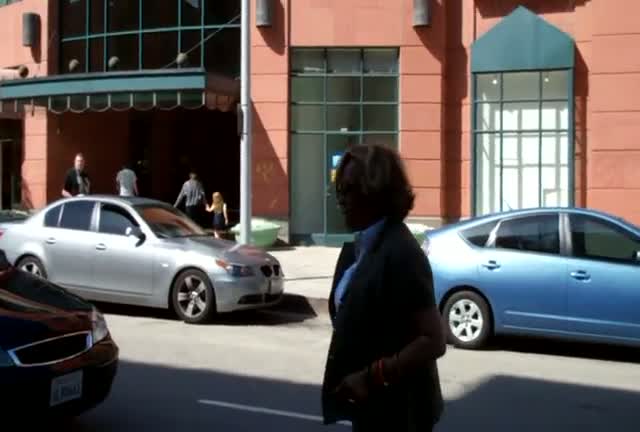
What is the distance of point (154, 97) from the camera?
63.4ft

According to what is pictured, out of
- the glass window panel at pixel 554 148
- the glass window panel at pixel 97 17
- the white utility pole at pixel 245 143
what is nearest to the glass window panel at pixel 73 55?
the glass window panel at pixel 97 17

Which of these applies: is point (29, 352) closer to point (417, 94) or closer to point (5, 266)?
point (5, 266)

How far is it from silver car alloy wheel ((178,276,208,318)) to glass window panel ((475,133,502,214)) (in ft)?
29.7

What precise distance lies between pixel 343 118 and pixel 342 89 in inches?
24.3

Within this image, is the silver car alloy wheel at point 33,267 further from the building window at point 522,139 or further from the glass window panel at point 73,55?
the glass window panel at point 73,55

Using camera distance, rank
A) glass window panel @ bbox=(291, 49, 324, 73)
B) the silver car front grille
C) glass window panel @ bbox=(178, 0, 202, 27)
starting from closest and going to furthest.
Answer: the silver car front grille < glass window panel @ bbox=(291, 49, 324, 73) < glass window panel @ bbox=(178, 0, 202, 27)

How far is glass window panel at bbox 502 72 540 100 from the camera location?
18.6 m

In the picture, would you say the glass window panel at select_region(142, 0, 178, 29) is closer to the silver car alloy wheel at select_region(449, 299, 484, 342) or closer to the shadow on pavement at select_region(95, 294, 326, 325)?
the shadow on pavement at select_region(95, 294, 326, 325)

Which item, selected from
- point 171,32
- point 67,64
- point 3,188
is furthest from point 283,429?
point 3,188

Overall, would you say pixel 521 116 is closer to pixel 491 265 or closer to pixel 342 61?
pixel 342 61

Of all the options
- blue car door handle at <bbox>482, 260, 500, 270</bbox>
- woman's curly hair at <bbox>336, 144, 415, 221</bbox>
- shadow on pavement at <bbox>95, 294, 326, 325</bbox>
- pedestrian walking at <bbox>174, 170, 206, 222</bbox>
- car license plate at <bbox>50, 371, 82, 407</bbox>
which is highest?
pedestrian walking at <bbox>174, 170, 206, 222</bbox>

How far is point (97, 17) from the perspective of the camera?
22.4 meters

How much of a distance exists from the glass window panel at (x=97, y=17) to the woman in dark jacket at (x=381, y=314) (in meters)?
20.4

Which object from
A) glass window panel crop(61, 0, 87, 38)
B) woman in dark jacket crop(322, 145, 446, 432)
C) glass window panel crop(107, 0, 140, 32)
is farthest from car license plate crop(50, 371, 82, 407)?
glass window panel crop(61, 0, 87, 38)
